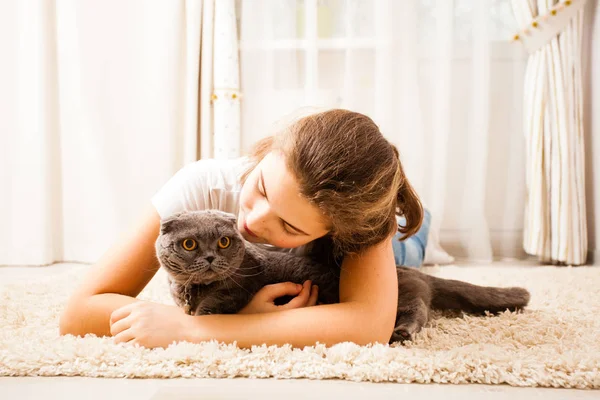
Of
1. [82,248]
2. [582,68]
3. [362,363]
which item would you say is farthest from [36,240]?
[582,68]

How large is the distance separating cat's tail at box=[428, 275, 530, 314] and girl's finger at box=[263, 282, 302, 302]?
41cm

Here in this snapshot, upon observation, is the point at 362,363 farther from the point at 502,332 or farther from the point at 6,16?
the point at 6,16

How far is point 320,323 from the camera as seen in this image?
1.03m

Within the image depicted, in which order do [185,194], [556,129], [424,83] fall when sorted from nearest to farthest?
[185,194], [556,129], [424,83]

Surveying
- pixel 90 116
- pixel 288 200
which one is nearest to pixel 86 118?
pixel 90 116

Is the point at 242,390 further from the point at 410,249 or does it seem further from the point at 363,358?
the point at 410,249

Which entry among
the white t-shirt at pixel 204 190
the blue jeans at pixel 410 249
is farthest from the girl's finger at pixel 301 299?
the blue jeans at pixel 410 249

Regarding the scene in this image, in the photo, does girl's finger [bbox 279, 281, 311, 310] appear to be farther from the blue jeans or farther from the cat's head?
the blue jeans

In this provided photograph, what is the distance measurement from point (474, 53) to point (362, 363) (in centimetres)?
188

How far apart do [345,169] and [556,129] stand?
5.57 feet

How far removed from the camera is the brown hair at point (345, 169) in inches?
37.6

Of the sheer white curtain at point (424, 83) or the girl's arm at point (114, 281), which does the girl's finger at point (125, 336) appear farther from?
the sheer white curtain at point (424, 83)

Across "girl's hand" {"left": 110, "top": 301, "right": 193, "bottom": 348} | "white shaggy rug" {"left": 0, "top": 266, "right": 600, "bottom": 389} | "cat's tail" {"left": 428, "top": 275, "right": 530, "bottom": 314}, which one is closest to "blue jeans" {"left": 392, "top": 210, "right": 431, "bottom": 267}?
"cat's tail" {"left": 428, "top": 275, "right": 530, "bottom": 314}

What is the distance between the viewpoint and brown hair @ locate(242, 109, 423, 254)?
95 cm
